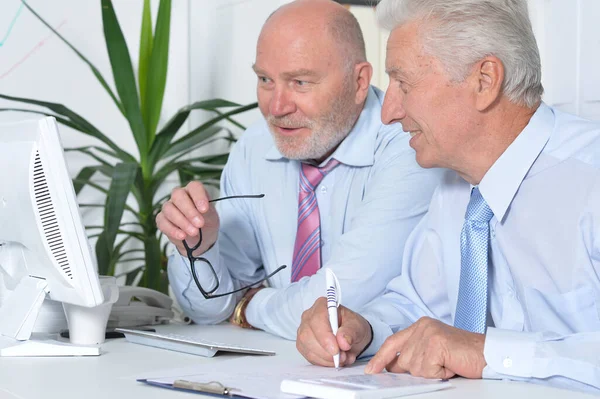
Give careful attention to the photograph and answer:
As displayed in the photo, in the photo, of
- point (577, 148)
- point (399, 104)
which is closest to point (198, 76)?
point (399, 104)

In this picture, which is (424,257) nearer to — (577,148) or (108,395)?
(577,148)

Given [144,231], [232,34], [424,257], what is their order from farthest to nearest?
[232,34] < [144,231] < [424,257]

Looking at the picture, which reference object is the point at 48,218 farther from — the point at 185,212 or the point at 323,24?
the point at 323,24

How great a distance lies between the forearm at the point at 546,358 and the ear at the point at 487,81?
48cm

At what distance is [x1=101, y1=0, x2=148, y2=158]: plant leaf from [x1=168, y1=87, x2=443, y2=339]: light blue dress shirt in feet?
2.45

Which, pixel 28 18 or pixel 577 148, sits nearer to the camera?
pixel 577 148

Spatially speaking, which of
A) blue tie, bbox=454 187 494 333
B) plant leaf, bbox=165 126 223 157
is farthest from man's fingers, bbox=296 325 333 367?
plant leaf, bbox=165 126 223 157

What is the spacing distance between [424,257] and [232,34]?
6.10 feet

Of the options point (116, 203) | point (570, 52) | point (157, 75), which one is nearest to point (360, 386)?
point (570, 52)

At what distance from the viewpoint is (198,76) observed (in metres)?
3.61

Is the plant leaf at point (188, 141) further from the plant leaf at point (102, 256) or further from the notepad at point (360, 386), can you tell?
the notepad at point (360, 386)

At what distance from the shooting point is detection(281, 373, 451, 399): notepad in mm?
1202

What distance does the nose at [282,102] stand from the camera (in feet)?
7.32

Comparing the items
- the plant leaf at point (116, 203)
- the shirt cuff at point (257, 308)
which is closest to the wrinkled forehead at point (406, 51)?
the shirt cuff at point (257, 308)
